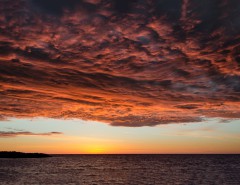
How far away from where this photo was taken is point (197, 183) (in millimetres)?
50375

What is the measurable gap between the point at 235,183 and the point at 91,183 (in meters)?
26.0

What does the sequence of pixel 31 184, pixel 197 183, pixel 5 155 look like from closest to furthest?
pixel 31 184 → pixel 197 183 → pixel 5 155

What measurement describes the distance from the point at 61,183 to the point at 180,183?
21.4 metres

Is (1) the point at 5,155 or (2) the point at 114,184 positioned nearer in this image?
(2) the point at 114,184

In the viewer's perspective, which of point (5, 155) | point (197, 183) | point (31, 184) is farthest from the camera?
point (5, 155)

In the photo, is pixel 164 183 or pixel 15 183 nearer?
pixel 15 183

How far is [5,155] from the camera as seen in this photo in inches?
7815

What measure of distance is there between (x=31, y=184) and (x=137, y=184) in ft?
60.5

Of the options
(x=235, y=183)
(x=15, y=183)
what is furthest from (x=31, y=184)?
(x=235, y=183)

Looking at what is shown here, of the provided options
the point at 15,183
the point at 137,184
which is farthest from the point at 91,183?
the point at 15,183

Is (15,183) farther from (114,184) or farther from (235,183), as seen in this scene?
(235,183)

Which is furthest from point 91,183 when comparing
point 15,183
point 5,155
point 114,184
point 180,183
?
point 5,155

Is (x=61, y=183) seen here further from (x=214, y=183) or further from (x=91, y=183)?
(x=214, y=183)

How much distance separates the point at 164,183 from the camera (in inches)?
2002
